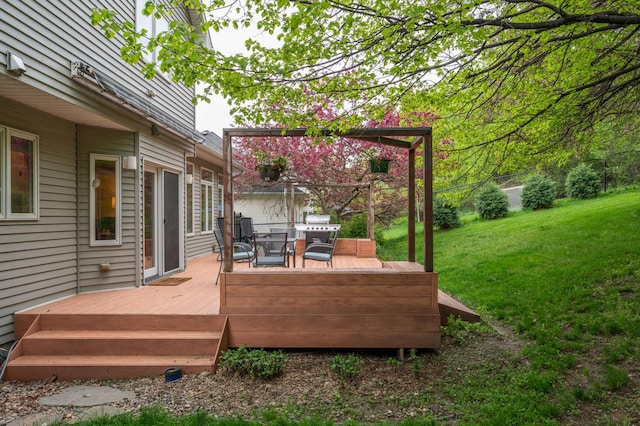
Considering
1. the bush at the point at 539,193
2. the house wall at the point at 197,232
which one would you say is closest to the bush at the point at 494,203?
the bush at the point at 539,193

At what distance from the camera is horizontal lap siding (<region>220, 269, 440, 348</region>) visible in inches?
170

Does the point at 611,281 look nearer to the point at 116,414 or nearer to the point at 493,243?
the point at 493,243

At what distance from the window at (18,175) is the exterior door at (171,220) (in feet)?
8.18

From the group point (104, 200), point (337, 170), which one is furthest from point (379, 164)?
point (337, 170)

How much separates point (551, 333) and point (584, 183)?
39.6ft

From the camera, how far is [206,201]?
10.6 meters

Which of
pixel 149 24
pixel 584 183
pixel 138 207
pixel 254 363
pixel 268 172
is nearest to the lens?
pixel 254 363

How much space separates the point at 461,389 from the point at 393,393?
0.62m

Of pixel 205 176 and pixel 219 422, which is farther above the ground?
pixel 205 176

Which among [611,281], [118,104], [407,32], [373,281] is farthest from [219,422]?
[611,281]

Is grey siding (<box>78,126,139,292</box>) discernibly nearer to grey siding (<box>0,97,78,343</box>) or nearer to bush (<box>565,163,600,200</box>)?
grey siding (<box>0,97,78,343</box>)

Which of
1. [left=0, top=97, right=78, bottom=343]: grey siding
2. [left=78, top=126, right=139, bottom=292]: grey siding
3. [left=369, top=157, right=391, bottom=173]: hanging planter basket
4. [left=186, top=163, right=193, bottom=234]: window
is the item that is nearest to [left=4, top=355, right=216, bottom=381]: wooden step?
[left=0, top=97, right=78, bottom=343]: grey siding

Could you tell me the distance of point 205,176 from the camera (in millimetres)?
10711

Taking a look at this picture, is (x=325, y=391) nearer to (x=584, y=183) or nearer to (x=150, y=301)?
(x=150, y=301)
